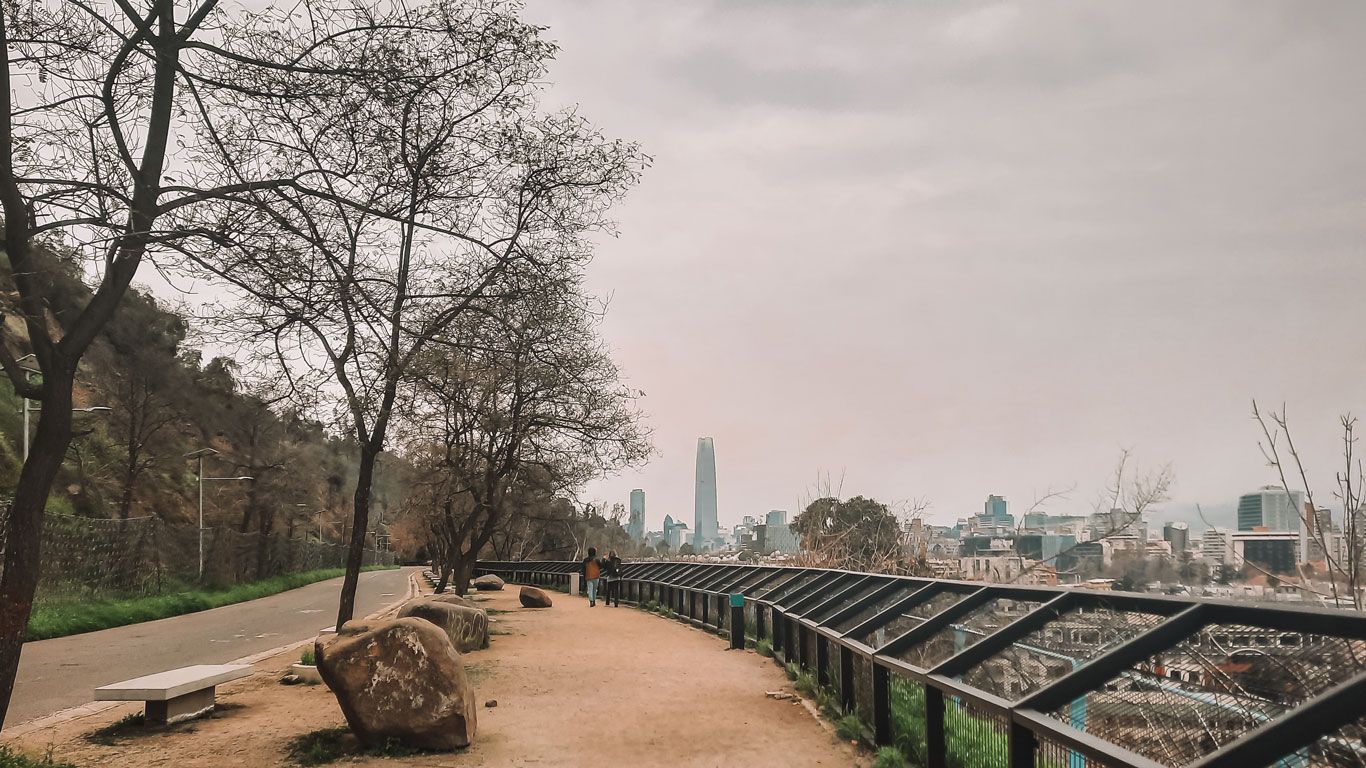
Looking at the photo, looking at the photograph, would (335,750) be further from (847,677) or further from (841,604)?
(841,604)

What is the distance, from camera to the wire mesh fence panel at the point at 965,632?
6121mm

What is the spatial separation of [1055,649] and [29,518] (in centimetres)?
675

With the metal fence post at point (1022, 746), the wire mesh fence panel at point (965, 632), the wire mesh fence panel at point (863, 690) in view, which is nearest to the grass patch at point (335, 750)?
the wire mesh fence panel at point (863, 690)

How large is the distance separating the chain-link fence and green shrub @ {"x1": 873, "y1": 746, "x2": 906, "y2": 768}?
54.6ft

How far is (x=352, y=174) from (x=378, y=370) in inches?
221

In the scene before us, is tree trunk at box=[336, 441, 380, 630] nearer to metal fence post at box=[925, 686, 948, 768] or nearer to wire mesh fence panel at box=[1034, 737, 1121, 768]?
metal fence post at box=[925, 686, 948, 768]

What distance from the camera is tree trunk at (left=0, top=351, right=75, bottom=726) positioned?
6160 millimetres

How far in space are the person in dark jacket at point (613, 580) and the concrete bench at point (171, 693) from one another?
19.0m

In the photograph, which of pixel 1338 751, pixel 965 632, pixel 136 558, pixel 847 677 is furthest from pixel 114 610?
pixel 1338 751

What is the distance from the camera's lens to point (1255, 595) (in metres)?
5.52

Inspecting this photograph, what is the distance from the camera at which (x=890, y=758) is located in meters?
6.43

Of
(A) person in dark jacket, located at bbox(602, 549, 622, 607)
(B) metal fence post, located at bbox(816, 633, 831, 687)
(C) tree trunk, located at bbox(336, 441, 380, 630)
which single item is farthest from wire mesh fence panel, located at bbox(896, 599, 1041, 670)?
(A) person in dark jacket, located at bbox(602, 549, 622, 607)

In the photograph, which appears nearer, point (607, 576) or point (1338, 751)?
point (1338, 751)

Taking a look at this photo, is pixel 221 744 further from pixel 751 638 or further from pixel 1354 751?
pixel 751 638
